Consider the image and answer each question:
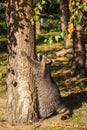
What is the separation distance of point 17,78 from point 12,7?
57.3 inches

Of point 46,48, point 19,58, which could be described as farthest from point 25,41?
→ point 46,48

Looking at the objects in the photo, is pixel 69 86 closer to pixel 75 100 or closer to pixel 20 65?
pixel 75 100

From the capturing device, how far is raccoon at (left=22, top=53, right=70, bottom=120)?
8.43 m

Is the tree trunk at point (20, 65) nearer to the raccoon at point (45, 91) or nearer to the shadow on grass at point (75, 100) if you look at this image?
the raccoon at point (45, 91)

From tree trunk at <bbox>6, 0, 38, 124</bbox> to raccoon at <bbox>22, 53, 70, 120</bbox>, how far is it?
178 mm

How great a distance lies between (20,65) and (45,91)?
0.91 meters

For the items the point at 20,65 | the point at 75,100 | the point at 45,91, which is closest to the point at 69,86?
the point at 75,100

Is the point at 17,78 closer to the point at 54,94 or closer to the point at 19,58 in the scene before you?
the point at 19,58

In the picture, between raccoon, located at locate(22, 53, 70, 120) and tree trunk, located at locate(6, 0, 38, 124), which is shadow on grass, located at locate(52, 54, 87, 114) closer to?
raccoon, located at locate(22, 53, 70, 120)

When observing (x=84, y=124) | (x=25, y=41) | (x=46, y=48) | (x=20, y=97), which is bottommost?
(x=46, y=48)

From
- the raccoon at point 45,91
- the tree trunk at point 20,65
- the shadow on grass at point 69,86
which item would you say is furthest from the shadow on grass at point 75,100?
the tree trunk at point 20,65

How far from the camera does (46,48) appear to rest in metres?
20.4

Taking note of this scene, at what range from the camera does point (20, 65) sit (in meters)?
8.14

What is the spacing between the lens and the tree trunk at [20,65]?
7988 mm
